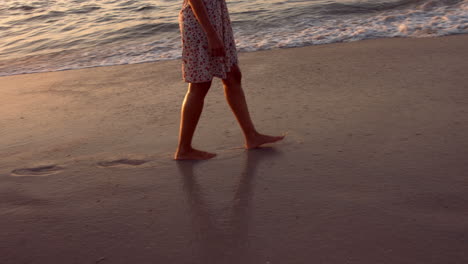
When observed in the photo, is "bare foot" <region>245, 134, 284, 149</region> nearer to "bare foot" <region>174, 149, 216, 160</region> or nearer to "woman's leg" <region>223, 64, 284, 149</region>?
"woman's leg" <region>223, 64, 284, 149</region>

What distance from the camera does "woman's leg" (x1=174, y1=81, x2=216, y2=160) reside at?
2994 millimetres

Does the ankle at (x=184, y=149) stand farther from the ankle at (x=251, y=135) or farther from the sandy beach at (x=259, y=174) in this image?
the ankle at (x=251, y=135)

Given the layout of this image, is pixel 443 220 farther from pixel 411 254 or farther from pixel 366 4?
pixel 366 4

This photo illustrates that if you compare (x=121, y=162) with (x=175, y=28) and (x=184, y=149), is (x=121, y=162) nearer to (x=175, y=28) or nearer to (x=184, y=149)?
(x=184, y=149)

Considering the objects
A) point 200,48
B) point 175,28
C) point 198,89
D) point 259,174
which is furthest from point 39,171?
point 175,28

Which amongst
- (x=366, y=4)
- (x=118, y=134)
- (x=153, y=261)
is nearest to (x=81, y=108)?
(x=118, y=134)

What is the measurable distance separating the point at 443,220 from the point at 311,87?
2380 mm

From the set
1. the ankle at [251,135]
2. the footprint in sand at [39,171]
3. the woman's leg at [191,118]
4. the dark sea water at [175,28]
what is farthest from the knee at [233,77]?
the dark sea water at [175,28]

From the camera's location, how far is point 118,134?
364 cm

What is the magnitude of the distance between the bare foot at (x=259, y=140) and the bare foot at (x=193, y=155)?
0.25 metres

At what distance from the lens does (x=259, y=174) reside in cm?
277

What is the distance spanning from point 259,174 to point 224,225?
0.60m

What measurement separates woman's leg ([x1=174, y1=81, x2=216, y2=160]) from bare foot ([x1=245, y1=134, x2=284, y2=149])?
250mm

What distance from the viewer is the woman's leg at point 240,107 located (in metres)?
3.07
